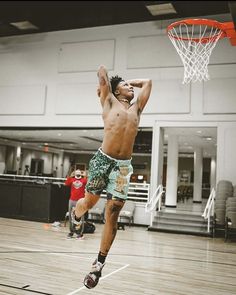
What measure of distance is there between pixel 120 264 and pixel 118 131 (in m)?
2.58

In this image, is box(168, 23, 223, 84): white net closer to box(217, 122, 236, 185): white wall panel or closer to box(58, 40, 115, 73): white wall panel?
box(217, 122, 236, 185): white wall panel

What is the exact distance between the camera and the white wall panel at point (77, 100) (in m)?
10.7

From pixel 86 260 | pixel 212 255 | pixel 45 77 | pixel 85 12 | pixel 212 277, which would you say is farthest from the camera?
pixel 45 77

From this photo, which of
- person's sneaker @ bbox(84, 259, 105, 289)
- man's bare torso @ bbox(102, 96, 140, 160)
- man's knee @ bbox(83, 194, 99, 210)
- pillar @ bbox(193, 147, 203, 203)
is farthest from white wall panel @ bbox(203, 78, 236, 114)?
pillar @ bbox(193, 147, 203, 203)

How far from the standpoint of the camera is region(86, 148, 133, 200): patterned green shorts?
2.98 metres

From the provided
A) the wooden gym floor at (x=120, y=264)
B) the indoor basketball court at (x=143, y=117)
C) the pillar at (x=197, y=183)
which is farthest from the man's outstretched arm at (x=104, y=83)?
the pillar at (x=197, y=183)

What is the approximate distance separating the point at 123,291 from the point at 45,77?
29.9 ft

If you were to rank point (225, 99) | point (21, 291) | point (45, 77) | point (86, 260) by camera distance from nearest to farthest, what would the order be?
point (21, 291), point (86, 260), point (225, 99), point (45, 77)

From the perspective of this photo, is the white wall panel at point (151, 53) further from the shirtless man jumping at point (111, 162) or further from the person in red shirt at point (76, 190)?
the shirtless man jumping at point (111, 162)

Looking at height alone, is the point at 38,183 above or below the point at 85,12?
below

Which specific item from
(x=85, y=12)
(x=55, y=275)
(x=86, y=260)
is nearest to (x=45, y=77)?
(x=85, y=12)

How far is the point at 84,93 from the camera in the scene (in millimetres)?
10852

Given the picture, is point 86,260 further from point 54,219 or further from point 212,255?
point 54,219

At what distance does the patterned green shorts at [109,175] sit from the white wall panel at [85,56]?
8055 millimetres
